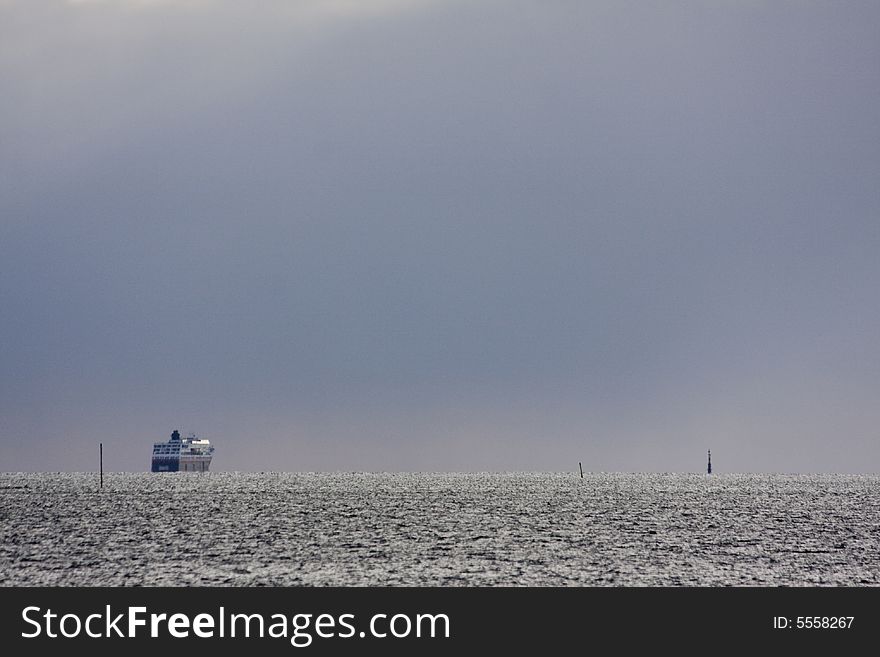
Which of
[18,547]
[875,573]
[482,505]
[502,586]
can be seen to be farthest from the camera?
[482,505]

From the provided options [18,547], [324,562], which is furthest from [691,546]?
[18,547]

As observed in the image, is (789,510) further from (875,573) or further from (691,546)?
(875,573)

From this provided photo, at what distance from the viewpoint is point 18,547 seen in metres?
57.0
